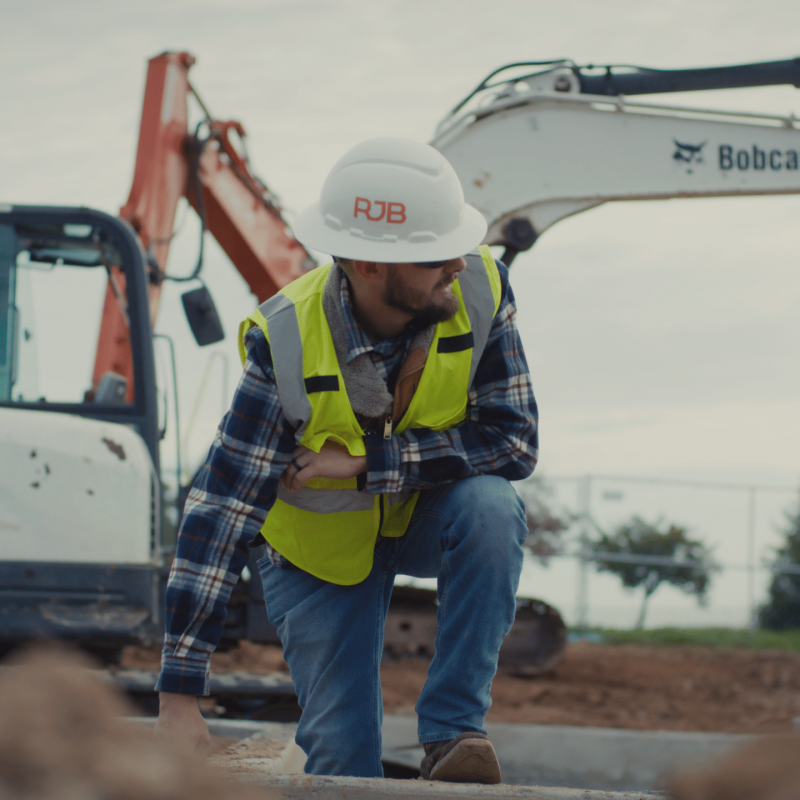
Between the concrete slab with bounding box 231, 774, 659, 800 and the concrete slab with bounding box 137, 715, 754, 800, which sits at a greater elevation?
the concrete slab with bounding box 231, 774, 659, 800

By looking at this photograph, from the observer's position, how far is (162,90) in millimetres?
5992

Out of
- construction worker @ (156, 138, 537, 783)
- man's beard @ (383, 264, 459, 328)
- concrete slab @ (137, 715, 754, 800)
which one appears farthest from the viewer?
concrete slab @ (137, 715, 754, 800)

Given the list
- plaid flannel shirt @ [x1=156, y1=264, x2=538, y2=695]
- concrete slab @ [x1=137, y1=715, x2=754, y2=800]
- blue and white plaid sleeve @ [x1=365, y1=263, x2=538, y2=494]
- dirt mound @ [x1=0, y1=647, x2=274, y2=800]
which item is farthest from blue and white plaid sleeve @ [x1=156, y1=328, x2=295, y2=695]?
concrete slab @ [x1=137, y1=715, x2=754, y2=800]

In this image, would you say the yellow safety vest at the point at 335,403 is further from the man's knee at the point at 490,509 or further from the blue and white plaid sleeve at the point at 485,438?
the man's knee at the point at 490,509

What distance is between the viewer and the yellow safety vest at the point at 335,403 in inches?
92.9

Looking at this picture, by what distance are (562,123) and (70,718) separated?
5.38m

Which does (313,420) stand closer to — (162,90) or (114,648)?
(114,648)

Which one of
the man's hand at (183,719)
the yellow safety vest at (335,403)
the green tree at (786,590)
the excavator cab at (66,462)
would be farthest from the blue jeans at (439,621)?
the green tree at (786,590)

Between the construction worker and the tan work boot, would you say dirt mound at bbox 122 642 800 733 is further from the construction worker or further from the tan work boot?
the tan work boot

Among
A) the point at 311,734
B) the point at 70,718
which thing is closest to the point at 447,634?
the point at 311,734

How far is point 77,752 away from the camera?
3.12ft

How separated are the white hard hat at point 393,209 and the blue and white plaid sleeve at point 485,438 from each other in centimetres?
32

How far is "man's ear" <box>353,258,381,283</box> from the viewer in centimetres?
242

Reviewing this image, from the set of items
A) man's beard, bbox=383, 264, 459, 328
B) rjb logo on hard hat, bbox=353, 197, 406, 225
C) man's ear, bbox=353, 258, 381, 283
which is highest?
rjb logo on hard hat, bbox=353, 197, 406, 225
